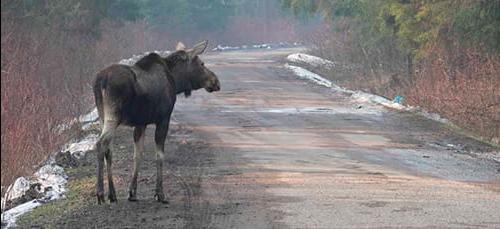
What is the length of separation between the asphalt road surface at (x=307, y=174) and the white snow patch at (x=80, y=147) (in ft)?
1.79

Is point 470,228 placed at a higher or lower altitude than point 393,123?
higher

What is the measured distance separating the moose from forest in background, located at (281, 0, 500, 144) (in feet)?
35.4

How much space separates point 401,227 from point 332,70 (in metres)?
39.8

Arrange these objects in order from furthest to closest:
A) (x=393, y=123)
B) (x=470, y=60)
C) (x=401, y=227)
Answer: (x=470, y=60) < (x=393, y=123) < (x=401, y=227)

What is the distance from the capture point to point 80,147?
63.2ft

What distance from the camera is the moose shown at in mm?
11977

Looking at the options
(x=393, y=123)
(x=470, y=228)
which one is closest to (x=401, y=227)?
(x=470, y=228)

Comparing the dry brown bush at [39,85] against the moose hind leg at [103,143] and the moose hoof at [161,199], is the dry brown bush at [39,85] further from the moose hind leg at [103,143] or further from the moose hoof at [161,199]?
the moose hoof at [161,199]

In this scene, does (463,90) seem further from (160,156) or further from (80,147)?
(160,156)

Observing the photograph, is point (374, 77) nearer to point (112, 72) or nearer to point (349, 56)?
point (349, 56)

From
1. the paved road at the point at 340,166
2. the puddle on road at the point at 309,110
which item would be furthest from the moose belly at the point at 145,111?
the puddle on road at the point at 309,110

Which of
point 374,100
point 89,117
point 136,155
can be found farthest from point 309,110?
point 136,155

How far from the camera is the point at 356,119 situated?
25.9m

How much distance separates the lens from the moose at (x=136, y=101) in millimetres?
11977
